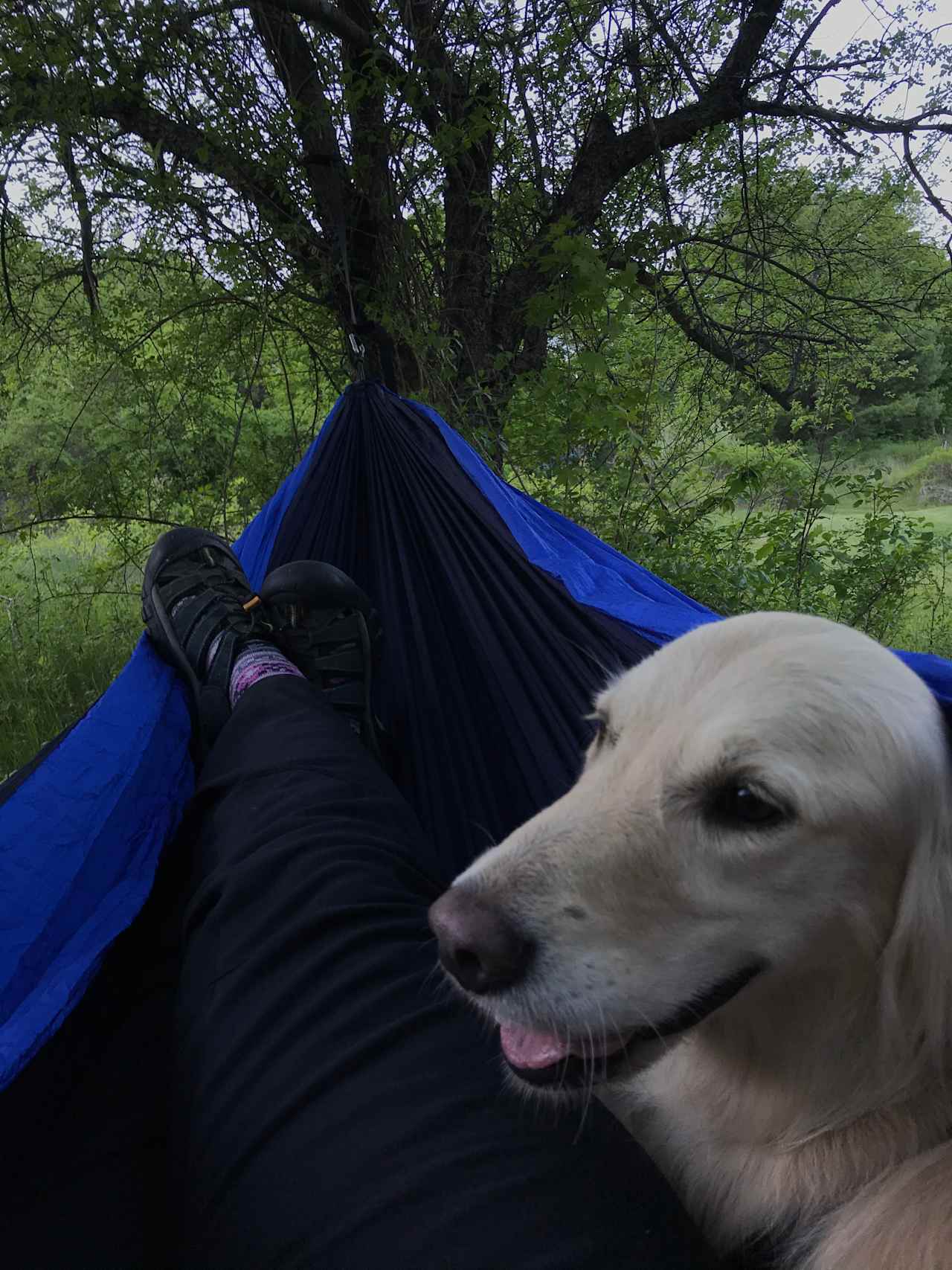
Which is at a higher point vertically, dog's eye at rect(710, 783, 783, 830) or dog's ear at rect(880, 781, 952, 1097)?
dog's eye at rect(710, 783, 783, 830)

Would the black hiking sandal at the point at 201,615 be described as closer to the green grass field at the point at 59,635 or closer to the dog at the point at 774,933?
the green grass field at the point at 59,635

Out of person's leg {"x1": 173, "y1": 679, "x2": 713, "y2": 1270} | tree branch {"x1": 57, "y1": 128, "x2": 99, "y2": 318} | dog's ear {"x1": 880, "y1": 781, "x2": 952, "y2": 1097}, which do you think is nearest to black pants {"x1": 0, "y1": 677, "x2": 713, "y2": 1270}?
person's leg {"x1": 173, "y1": 679, "x2": 713, "y2": 1270}

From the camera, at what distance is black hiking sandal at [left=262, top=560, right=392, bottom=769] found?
5.56ft

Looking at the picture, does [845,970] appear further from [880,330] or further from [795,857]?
[880,330]

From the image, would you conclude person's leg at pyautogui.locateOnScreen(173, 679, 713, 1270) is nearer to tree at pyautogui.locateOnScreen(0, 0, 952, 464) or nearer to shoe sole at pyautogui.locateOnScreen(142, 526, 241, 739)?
shoe sole at pyautogui.locateOnScreen(142, 526, 241, 739)

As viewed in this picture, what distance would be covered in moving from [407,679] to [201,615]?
1.48ft

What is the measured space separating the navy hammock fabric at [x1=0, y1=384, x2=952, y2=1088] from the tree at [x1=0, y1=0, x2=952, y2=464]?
57 cm

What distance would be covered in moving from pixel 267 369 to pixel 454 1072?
2.99m

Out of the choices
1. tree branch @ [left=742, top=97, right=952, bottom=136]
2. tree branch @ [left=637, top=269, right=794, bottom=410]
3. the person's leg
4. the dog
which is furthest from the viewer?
tree branch @ [left=637, top=269, right=794, bottom=410]

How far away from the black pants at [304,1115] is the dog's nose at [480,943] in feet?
0.30

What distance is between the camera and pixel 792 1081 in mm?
775

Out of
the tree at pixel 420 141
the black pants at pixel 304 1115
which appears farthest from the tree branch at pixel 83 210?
the black pants at pixel 304 1115

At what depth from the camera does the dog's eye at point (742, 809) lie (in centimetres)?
72

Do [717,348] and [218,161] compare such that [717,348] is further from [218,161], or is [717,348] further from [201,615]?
[201,615]
